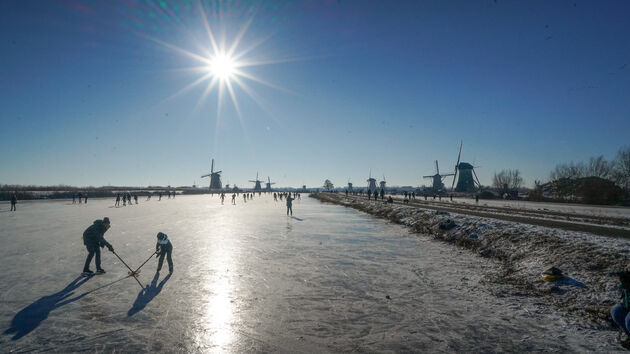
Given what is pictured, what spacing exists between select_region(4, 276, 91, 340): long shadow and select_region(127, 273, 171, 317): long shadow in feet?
4.41

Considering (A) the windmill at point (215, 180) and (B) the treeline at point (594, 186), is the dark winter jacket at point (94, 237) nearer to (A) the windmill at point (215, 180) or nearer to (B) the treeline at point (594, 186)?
(B) the treeline at point (594, 186)

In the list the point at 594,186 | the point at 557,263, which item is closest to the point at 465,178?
the point at 594,186

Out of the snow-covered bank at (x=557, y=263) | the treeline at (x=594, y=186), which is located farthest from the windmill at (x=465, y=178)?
the snow-covered bank at (x=557, y=263)

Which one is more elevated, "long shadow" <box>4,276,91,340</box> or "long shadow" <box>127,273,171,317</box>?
"long shadow" <box>4,276,91,340</box>

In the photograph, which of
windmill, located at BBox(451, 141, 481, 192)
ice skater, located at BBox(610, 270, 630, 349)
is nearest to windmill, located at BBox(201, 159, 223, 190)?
windmill, located at BBox(451, 141, 481, 192)

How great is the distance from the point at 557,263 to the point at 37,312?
1304 cm

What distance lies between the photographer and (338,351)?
179 inches

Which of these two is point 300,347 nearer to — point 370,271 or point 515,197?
point 370,271

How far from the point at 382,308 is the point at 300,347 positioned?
2325mm

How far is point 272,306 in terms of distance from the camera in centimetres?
639

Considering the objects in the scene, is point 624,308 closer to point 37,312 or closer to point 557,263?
point 557,263

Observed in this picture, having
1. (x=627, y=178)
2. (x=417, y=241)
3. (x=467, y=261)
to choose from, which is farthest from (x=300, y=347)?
(x=627, y=178)

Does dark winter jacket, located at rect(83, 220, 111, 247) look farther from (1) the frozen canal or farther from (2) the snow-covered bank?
(2) the snow-covered bank

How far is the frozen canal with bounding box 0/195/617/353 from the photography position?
4.84m
